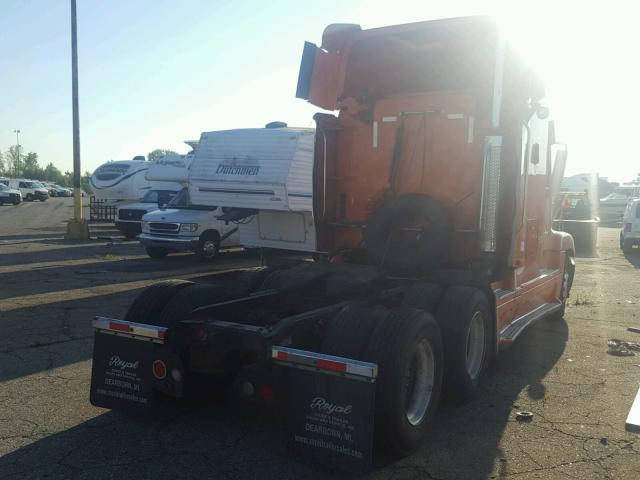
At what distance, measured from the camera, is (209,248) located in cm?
1631

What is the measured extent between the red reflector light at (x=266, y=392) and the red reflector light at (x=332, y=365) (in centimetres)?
45

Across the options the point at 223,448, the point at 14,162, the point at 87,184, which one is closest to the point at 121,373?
the point at 223,448

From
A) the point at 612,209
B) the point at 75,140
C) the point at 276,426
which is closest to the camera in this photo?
the point at 276,426

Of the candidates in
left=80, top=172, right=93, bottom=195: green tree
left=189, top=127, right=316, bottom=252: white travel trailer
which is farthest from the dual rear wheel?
left=80, top=172, right=93, bottom=195: green tree

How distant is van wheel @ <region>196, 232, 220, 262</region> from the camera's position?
16047 millimetres

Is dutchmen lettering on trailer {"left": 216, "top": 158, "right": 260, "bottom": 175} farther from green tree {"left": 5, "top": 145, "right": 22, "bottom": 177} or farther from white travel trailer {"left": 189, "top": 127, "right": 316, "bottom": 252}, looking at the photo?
green tree {"left": 5, "top": 145, "right": 22, "bottom": 177}

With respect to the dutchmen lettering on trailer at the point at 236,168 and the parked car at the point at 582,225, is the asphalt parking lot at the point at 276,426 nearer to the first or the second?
the dutchmen lettering on trailer at the point at 236,168

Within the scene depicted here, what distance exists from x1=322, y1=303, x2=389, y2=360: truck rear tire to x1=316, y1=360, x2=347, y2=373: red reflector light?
13.2 inches

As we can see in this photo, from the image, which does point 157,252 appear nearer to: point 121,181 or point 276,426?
point 121,181

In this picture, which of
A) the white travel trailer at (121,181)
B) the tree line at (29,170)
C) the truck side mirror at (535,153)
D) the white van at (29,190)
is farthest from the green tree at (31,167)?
the truck side mirror at (535,153)

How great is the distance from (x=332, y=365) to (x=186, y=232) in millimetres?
12373

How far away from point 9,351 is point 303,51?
4560mm

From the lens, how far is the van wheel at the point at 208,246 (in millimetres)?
16047

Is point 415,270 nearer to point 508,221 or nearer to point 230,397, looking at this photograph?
point 508,221
